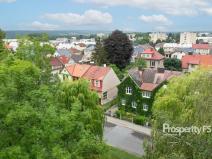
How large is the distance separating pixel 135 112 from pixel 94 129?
19142mm

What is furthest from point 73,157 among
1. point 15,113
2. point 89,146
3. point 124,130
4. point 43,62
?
point 124,130

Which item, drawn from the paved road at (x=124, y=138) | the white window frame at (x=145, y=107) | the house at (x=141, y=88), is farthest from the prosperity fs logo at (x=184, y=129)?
the white window frame at (x=145, y=107)

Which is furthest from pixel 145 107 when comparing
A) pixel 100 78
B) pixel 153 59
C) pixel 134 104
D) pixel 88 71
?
pixel 153 59

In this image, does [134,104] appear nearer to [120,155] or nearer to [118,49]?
[120,155]

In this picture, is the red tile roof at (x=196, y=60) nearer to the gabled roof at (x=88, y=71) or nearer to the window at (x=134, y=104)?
the gabled roof at (x=88, y=71)

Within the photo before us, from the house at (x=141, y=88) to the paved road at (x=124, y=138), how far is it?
4.63m

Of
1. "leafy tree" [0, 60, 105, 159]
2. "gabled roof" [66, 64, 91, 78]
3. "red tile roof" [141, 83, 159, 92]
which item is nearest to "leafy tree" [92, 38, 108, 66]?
"gabled roof" [66, 64, 91, 78]

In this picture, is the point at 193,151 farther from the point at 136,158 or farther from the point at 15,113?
the point at 136,158

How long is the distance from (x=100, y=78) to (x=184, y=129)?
106ft

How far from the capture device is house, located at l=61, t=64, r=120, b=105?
49941 mm

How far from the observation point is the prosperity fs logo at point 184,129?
55.4 ft

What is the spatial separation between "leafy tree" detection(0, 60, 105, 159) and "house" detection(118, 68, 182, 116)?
26.9m

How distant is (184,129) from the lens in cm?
1784

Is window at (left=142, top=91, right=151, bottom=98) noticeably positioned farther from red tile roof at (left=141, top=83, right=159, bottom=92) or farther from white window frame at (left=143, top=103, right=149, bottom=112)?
white window frame at (left=143, top=103, right=149, bottom=112)
